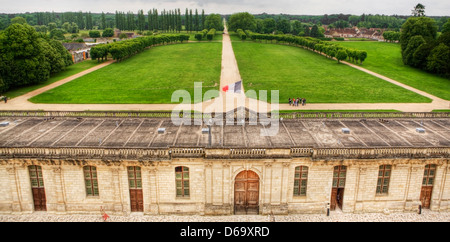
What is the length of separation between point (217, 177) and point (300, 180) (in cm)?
745

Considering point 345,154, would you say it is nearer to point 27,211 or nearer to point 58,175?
point 58,175

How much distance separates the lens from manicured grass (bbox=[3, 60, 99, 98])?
70.2 metres

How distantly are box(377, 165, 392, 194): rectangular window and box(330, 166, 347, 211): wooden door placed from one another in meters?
3.31

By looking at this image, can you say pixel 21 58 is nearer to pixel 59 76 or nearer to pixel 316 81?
pixel 59 76

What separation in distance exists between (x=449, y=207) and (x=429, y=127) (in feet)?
28.6

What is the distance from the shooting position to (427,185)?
2952 cm

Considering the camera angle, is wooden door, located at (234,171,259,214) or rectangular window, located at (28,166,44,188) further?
wooden door, located at (234,171,259,214)

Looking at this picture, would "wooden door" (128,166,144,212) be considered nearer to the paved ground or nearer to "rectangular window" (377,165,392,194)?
the paved ground

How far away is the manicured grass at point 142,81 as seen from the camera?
6569 centimetres

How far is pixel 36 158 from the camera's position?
27.2 metres

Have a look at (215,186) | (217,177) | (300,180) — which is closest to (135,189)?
(215,186)

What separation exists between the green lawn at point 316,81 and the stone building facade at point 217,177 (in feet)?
119

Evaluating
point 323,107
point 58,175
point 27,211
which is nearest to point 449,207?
point 323,107

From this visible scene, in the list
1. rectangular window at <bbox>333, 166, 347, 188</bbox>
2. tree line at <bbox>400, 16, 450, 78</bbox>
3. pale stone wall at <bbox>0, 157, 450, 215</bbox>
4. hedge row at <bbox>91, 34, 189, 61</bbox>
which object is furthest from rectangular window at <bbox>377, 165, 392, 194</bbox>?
hedge row at <bbox>91, 34, 189, 61</bbox>
